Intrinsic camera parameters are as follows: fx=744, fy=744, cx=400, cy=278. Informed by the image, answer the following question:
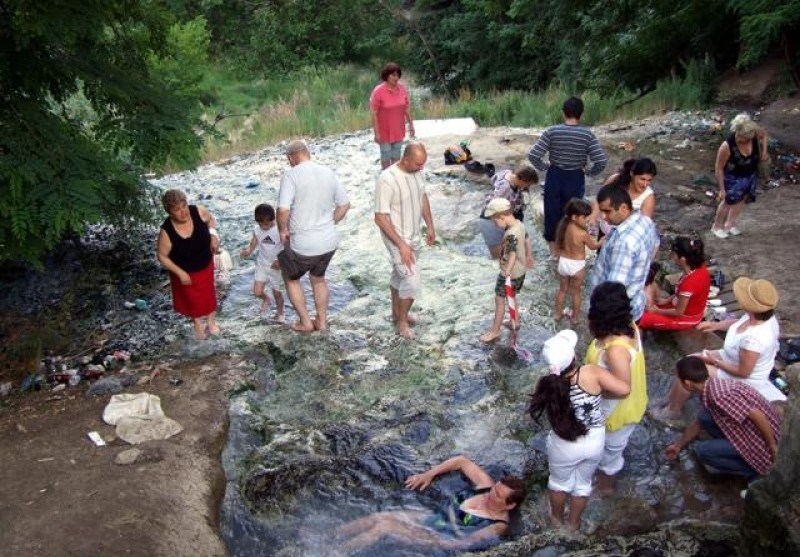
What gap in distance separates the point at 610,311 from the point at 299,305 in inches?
134

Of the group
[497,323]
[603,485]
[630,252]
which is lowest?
[603,485]

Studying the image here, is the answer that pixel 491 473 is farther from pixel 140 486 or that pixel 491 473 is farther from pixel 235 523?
pixel 140 486

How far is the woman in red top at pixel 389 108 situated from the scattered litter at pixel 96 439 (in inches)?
219

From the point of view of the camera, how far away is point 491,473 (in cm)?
535

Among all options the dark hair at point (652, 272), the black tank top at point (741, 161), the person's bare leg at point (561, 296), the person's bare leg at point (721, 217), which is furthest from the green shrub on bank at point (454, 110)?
the person's bare leg at point (721, 217)

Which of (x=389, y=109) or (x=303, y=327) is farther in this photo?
(x=389, y=109)

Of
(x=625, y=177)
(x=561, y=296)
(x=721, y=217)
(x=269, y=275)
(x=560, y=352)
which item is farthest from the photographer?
(x=721, y=217)

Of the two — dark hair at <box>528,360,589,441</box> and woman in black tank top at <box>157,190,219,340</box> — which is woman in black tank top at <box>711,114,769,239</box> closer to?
dark hair at <box>528,360,589,441</box>

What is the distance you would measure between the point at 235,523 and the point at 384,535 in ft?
3.21

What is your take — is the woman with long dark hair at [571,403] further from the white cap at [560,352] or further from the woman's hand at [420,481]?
the woman's hand at [420,481]

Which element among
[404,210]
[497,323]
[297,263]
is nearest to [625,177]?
[497,323]

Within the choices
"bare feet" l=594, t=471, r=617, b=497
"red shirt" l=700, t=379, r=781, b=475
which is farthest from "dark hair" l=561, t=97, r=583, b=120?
"bare feet" l=594, t=471, r=617, b=497

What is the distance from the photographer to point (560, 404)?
413cm

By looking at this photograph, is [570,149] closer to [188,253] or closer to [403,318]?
[403,318]
